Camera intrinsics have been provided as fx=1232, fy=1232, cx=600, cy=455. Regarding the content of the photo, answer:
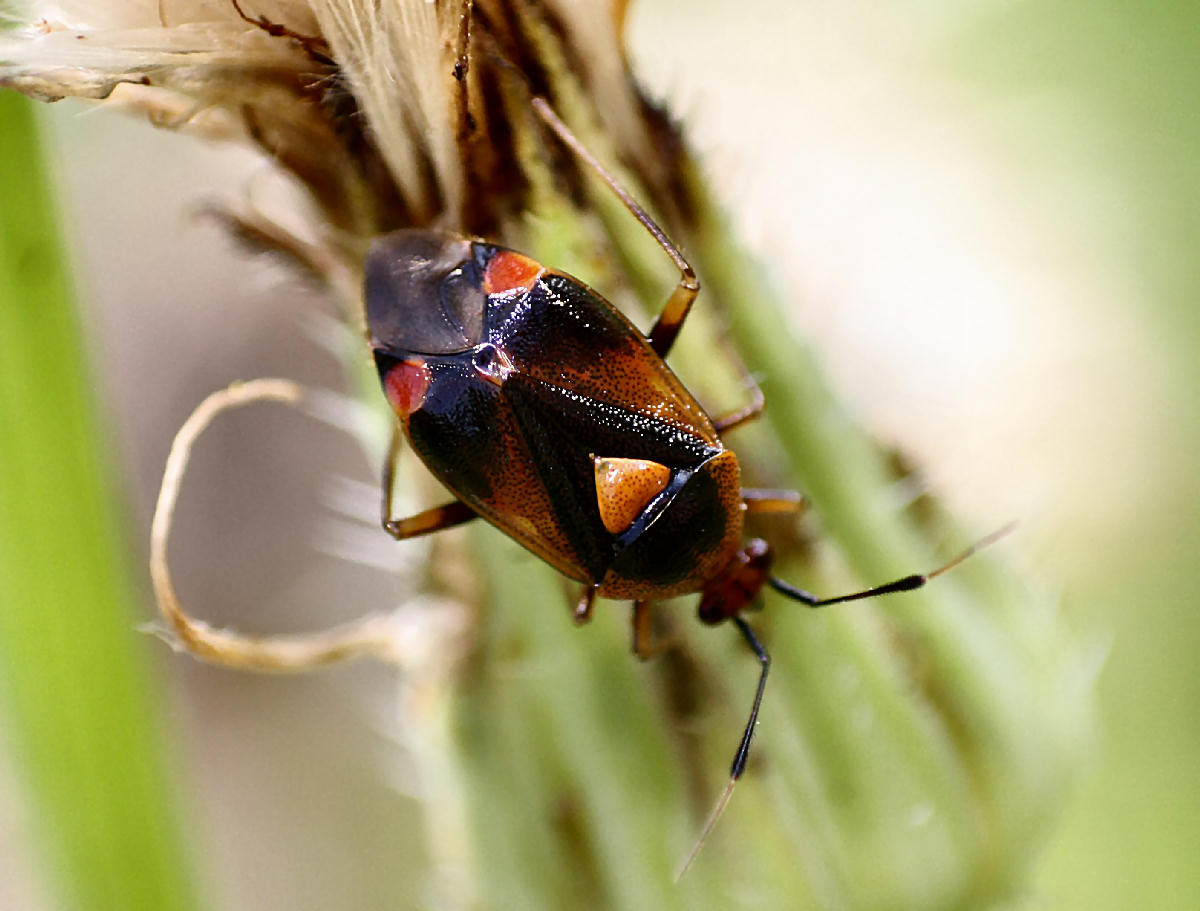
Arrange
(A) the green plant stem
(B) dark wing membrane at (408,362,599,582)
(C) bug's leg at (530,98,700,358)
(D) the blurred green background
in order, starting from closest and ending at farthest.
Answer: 1. (A) the green plant stem
2. (C) bug's leg at (530,98,700,358)
3. (B) dark wing membrane at (408,362,599,582)
4. (D) the blurred green background

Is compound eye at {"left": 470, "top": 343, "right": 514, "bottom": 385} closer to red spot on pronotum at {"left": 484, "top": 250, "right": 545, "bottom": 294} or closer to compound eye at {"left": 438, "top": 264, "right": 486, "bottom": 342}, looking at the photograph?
compound eye at {"left": 438, "top": 264, "right": 486, "bottom": 342}

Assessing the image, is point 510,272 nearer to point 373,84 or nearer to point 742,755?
point 373,84

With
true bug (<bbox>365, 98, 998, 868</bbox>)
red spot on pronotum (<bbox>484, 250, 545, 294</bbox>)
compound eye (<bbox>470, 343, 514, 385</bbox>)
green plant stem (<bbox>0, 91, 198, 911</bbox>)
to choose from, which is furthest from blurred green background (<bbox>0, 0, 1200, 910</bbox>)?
green plant stem (<bbox>0, 91, 198, 911</bbox>)

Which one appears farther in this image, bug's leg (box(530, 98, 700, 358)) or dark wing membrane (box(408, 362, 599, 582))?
dark wing membrane (box(408, 362, 599, 582))

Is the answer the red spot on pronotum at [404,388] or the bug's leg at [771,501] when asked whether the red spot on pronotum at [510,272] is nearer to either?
the red spot on pronotum at [404,388]

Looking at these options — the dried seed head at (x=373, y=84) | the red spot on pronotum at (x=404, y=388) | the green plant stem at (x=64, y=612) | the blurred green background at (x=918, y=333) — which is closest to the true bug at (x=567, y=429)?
the red spot on pronotum at (x=404, y=388)

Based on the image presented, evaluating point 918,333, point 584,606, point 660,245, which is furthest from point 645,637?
point 918,333

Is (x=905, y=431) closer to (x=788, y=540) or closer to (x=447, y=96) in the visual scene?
(x=788, y=540)
